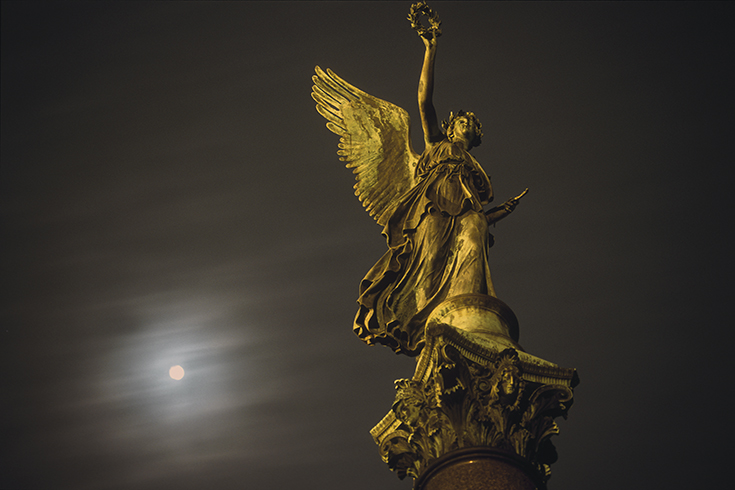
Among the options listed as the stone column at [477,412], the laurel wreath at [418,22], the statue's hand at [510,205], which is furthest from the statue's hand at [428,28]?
the stone column at [477,412]

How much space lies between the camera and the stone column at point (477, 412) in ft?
19.2

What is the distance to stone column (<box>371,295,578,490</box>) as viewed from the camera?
5867 mm

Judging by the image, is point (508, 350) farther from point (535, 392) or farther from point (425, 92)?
point (425, 92)

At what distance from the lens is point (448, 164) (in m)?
9.03

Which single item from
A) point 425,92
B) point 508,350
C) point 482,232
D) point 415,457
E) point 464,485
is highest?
point 425,92

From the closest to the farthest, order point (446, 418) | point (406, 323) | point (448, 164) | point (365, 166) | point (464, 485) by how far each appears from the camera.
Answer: point (464, 485), point (446, 418), point (406, 323), point (448, 164), point (365, 166)

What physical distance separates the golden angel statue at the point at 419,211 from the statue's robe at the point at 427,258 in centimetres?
1

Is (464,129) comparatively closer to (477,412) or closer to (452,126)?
(452,126)

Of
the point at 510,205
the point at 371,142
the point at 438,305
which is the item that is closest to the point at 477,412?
the point at 438,305

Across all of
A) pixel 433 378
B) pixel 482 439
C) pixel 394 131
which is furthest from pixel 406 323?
pixel 394 131

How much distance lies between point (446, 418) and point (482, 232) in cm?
266

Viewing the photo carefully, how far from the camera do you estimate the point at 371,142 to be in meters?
10.8

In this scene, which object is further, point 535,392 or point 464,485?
point 535,392

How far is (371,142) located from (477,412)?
5467mm
